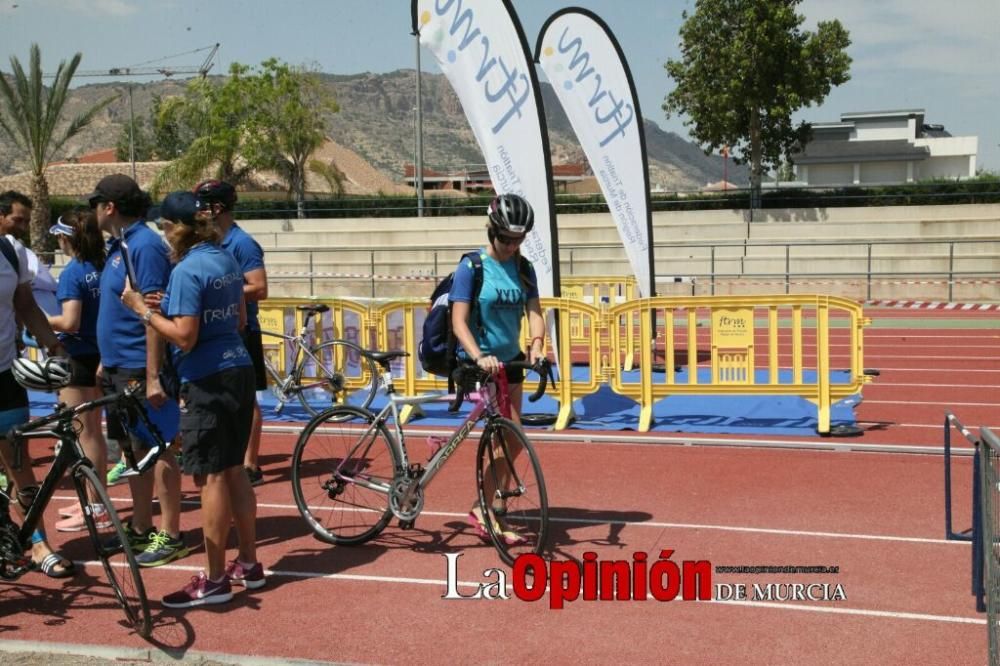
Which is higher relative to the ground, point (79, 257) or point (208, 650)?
point (79, 257)

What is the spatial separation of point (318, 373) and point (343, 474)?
4950mm

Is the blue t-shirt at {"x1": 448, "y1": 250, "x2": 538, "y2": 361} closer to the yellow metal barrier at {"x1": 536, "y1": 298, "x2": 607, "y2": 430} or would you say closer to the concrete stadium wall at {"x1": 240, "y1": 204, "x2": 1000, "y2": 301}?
the yellow metal barrier at {"x1": 536, "y1": 298, "x2": 607, "y2": 430}

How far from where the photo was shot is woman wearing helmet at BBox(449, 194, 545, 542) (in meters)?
5.90

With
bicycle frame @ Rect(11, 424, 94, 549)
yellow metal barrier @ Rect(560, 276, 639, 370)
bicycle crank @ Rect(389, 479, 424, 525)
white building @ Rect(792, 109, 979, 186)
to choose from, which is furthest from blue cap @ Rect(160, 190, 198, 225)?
white building @ Rect(792, 109, 979, 186)

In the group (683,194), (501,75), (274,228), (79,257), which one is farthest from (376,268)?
(79,257)

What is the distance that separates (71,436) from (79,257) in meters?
1.75

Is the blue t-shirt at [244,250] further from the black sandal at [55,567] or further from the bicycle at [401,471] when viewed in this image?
the black sandal at [55,567]

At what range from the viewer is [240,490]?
548 cm

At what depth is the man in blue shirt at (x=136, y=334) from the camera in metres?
6.07

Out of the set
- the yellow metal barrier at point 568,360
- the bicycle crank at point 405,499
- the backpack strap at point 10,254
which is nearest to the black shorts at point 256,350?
the backpack strap at point 10,254

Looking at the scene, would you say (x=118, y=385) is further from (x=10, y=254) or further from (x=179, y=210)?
(x=179, y=210)

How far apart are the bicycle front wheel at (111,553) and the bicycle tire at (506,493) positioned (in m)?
1.80

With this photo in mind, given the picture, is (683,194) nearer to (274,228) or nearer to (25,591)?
(274,228)

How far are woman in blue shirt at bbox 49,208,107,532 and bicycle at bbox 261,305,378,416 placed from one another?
13.9 ft
